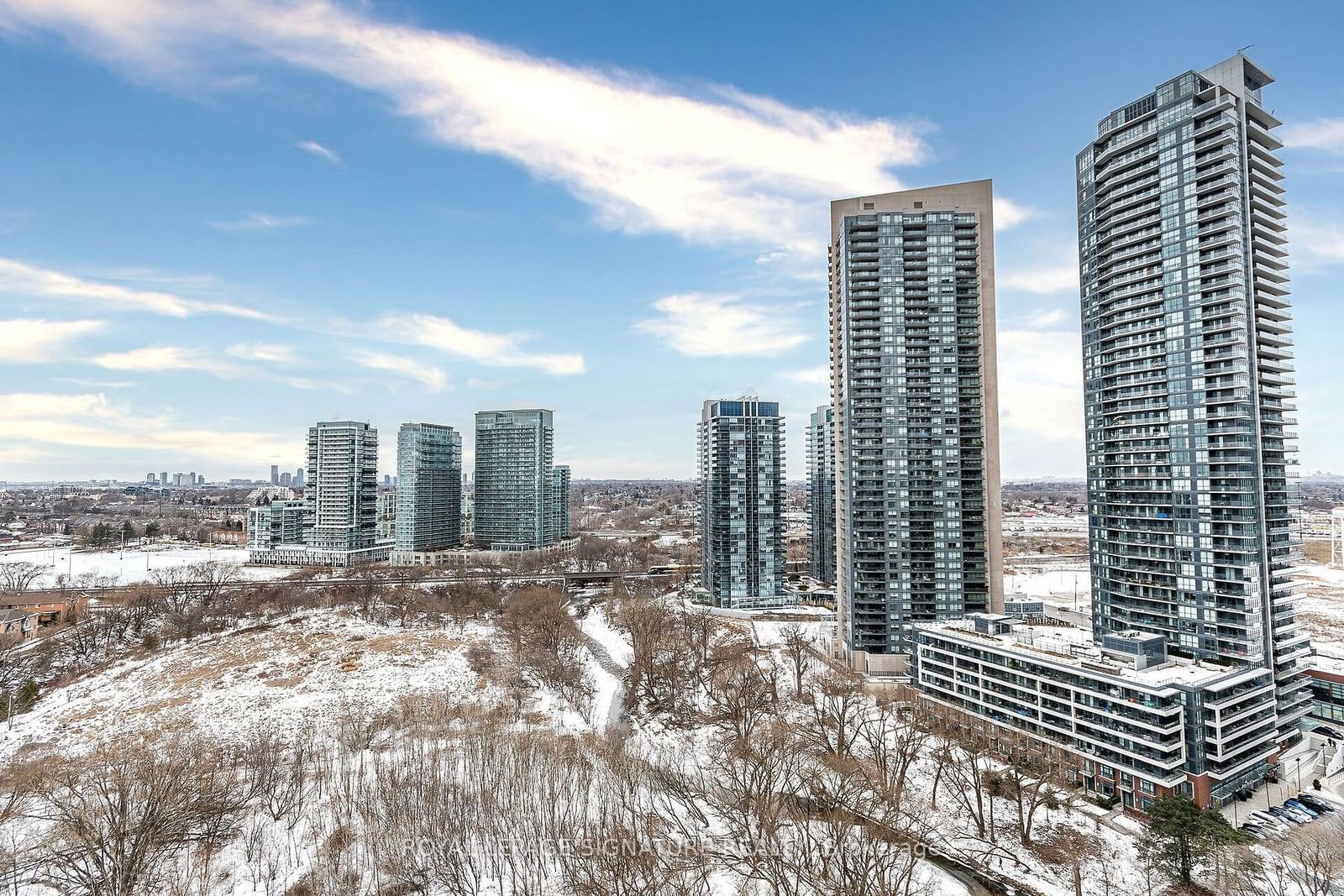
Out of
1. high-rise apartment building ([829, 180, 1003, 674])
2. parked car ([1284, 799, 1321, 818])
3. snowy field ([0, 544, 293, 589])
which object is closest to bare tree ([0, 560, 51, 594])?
snowy field ([0, 544, 293, 589])

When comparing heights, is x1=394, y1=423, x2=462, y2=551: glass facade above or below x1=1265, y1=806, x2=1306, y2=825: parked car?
above

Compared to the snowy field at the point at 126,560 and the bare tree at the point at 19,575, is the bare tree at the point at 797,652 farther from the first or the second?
the bare tree at the point at 19,575

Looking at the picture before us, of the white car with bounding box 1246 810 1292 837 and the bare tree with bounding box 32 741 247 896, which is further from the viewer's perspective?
the white car with bounding box 1246 810 1292 837

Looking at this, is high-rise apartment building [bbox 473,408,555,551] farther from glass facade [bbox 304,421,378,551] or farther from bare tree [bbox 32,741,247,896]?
bare tree [bbox 32,741,247,896]

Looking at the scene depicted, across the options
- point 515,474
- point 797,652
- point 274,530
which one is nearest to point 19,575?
point 274,530

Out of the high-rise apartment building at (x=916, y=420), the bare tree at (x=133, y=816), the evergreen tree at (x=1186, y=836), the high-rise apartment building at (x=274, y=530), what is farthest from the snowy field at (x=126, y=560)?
the evergreen tree at (x=1186, y=836)

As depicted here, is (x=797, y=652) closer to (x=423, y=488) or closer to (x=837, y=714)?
(x=837, y=714)

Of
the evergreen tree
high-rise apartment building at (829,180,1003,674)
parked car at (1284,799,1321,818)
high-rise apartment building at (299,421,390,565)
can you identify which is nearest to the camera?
the evergreen tree
